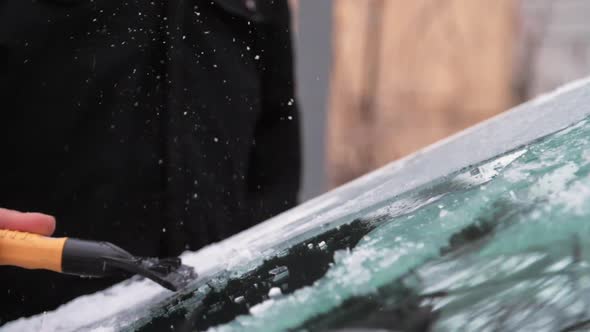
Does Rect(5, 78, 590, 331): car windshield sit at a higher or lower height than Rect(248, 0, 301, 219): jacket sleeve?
lower

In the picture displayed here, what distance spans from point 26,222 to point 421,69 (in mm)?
1349

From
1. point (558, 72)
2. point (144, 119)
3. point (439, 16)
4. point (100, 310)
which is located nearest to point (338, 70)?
point (439, 16)

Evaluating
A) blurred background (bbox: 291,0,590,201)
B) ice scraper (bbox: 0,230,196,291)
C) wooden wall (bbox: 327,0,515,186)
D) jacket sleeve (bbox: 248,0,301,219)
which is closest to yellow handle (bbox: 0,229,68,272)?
ice scraper (bbox: 0,230,196,291)

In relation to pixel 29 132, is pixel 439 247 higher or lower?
lower

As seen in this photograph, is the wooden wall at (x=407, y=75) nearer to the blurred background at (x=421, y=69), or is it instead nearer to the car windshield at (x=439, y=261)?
the blurred background at (x=421, y=69)

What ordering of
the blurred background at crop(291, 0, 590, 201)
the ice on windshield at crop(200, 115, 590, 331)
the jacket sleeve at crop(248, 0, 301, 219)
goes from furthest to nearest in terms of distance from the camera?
1. the blurred background at crop(291, 0, 590, 201)
2. the jacket sleeve at crop(248, 0, 301, 219)
3. the ice on windshield at crop(200, 115, 590, 331)

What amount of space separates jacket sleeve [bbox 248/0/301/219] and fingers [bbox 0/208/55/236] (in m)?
0.29

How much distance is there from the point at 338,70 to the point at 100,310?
133cm

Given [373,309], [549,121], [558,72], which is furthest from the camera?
[558,72]

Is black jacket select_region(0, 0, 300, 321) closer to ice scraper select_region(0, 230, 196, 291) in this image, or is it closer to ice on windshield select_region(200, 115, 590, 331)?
ice scraper select_region(0, 230, 196, 291)

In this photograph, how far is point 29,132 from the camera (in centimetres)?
58

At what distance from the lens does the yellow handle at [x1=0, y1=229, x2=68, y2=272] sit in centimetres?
37

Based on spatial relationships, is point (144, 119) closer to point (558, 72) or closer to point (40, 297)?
point (40, 297)

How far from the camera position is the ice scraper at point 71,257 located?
368 mm
